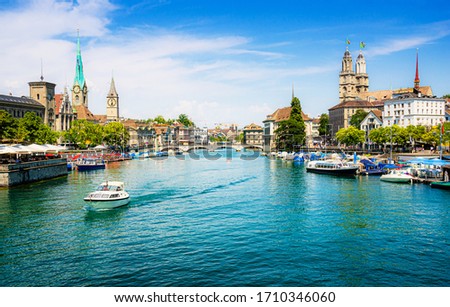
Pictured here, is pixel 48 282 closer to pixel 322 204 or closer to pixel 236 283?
pixel 236 283

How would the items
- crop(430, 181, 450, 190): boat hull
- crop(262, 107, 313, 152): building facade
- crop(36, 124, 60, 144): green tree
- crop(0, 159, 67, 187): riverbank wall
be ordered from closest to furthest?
crop(430, 181, 450, 190): boat hull < crop(0, 159, 67, 187): riverbank wall < crop(36, 124, 60, 144): green tree < crop(262, 107, 313, 152): building facade

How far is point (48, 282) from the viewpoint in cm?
2155

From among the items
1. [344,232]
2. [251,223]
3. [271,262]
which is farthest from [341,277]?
[251,223]

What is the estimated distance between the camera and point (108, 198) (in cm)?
3888

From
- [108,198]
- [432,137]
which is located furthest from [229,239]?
[432,137]

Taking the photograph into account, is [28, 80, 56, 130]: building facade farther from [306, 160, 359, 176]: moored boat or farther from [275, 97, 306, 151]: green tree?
[306, 160, 359, 176]: moored boat

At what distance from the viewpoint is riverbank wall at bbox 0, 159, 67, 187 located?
52969mm

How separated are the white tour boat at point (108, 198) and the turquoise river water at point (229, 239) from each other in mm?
894

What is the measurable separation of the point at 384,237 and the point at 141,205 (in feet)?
74.2

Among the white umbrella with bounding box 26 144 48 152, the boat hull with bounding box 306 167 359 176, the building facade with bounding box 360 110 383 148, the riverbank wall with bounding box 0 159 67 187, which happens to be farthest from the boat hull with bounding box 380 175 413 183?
the building facade with bounding box 360 110 383 148

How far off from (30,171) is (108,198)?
25.9 m

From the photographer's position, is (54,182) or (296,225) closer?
(296,225)

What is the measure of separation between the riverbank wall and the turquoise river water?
351cm

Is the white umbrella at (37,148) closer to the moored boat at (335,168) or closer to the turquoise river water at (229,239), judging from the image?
the turquoise river water at (229,239)
